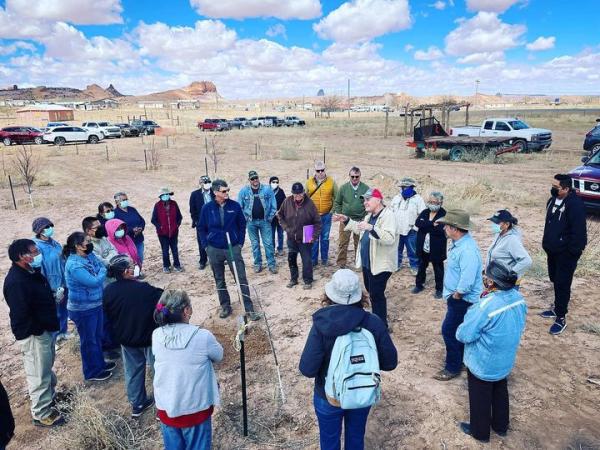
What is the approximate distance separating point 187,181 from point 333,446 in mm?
13494

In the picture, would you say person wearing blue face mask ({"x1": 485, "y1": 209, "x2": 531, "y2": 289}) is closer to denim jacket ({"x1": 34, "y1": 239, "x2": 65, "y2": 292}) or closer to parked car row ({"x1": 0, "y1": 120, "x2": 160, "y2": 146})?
denim jacket ({"x1": 34, "y1": 239, "x2": 65, "y2": 292})

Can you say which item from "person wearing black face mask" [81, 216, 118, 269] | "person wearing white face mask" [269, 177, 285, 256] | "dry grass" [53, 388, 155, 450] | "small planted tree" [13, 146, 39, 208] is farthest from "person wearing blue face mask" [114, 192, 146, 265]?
"small planted tree" [13, 146, 39, 208]

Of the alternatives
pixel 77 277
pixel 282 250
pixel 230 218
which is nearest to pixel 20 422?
pixel 77 277

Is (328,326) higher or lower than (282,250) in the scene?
higher

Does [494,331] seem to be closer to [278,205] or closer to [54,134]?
[278,205]

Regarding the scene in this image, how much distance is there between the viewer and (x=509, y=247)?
387cm

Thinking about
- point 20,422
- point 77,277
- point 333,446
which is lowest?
point 20,422

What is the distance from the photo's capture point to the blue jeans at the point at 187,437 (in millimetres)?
2613

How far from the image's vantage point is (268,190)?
21.7 feet

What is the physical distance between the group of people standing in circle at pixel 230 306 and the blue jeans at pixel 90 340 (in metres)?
0.01

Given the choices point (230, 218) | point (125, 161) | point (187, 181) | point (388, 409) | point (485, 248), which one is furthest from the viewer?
point (125, 161)

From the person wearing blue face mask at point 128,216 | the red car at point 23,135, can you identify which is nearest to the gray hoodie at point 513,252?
the person wearing blue face mask at point 128,216

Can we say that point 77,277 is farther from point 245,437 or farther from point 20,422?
point 245,437

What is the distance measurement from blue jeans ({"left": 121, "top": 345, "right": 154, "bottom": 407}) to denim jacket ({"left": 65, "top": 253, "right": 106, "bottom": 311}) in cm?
77
